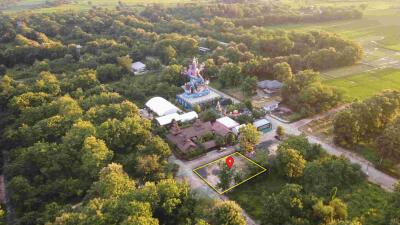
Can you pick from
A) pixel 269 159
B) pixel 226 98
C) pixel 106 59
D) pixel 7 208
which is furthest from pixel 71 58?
pixel 269 159

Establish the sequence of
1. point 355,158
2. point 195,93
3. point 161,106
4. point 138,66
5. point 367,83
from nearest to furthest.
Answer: point 355,158 → point 161,106 → point 195,93 → point 367,83 → point 138,66

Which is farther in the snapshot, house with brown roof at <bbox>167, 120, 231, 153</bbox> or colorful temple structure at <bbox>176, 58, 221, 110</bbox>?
colorful temple structure at <bbox>176, 58, 221, 110</bbox>

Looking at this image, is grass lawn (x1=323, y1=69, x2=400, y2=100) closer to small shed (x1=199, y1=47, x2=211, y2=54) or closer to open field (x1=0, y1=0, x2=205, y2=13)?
small shed (x1=199, y1=47, x2=211, y2=54)

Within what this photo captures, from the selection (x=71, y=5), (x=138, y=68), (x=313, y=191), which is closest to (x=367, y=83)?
(x=313, y=191)

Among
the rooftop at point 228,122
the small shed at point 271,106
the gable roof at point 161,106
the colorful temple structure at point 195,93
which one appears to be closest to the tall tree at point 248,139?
the rooftop at point 228,122

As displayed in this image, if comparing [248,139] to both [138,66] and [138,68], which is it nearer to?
[138,68]

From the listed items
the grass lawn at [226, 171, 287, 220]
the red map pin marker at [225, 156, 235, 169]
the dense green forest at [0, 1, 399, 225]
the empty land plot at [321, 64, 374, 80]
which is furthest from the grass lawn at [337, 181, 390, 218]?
the empty land plot at [321, 64, 374, 80]
